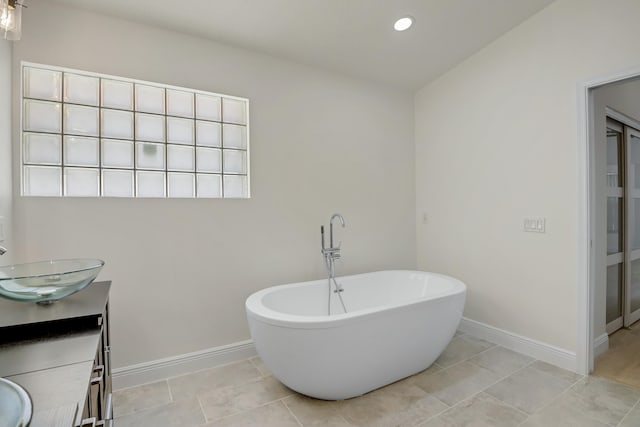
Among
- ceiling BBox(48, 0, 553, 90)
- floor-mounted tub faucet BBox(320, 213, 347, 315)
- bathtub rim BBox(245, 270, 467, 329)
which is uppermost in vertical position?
ceiling BBox(48, 0, 553, 90)

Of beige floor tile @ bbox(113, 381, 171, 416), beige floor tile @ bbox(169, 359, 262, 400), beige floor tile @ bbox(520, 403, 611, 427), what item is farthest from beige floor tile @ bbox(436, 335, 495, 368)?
beige floor tile @ bbox(113, 381, 171, 416)

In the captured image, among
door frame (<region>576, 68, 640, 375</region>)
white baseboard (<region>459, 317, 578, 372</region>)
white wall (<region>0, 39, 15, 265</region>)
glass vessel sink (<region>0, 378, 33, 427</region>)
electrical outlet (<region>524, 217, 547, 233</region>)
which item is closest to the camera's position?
glass vessel sink (<region>0, 378, 33, 427</region>)

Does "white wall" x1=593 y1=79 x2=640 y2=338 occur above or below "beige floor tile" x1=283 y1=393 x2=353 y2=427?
above

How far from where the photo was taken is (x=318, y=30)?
102 inches

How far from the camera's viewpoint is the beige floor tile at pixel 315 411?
1900 millimetres

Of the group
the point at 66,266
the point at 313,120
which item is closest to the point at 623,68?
the point at 313,120

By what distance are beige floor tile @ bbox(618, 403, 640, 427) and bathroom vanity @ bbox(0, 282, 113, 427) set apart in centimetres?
262

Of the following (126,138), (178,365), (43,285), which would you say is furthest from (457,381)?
(126,138)

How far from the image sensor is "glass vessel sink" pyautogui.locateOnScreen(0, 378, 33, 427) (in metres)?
0.60

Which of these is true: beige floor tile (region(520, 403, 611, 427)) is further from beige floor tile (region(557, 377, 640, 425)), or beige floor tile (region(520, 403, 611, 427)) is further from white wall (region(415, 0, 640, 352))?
white wall (region(415, 0, 640, 352))

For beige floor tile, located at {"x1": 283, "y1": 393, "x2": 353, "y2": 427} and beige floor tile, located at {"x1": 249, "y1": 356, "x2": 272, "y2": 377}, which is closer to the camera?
beige floor tile, located at {"x1": 283, "y1": 393, "x2": 353, "y2": 427}

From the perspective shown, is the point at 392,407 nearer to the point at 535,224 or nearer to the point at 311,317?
the point at 311,317

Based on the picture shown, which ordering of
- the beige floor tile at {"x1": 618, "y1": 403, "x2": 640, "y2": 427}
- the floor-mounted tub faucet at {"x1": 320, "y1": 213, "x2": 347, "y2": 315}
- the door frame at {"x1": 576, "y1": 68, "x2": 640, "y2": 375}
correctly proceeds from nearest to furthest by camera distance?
the beige floor tile at {"x1": 618, "y1": 403, "x2": 640, "y2": 427} < the door frame at {"x1": 576, "y1": 68, "x2": 640, "y2": 375} < the floor-mounted tub faucet at {"x1": 320, "y1": 213, "x2": 347, "y2": 315}

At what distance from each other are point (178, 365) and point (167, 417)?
0.51 m
